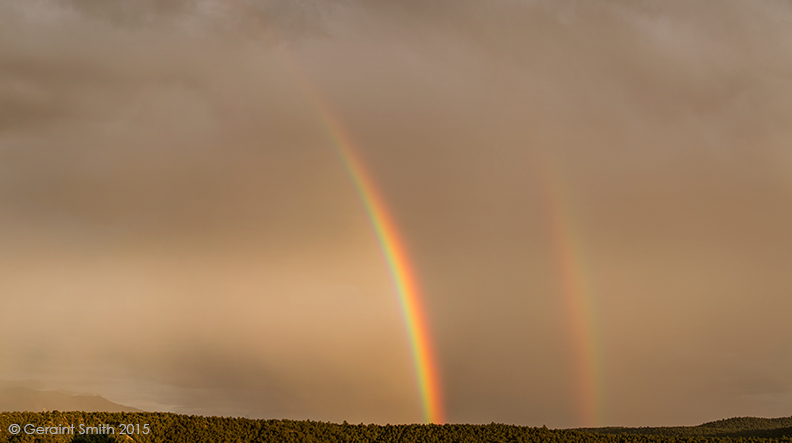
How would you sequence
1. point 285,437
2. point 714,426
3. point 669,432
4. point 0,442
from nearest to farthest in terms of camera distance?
point 0,442 → point 285,437 → point 669,432 → point 714,426

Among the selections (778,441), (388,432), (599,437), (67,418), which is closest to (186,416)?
(67,418)

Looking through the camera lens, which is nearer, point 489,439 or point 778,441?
point 489,439

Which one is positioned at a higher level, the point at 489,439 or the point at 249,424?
the point at 249,424

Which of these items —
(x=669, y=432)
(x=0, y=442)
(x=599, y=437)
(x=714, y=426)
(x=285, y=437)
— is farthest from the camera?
(x=714, y=426)

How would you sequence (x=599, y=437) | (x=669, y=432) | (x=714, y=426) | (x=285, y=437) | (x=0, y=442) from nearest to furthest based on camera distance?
(x=0, y=442) → (x=285, y=437) → (x=599, y=437) → (x=669, y=432) → (x=714, y=426)

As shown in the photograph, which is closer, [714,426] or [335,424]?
[335,424]

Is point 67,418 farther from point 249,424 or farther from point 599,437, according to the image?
point 599,437

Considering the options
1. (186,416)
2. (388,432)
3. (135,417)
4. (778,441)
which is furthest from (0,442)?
(778,441)

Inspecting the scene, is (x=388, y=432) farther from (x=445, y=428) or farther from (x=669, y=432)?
(x=669, y=432)

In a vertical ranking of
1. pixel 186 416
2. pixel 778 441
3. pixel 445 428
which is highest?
pixel 186 416
